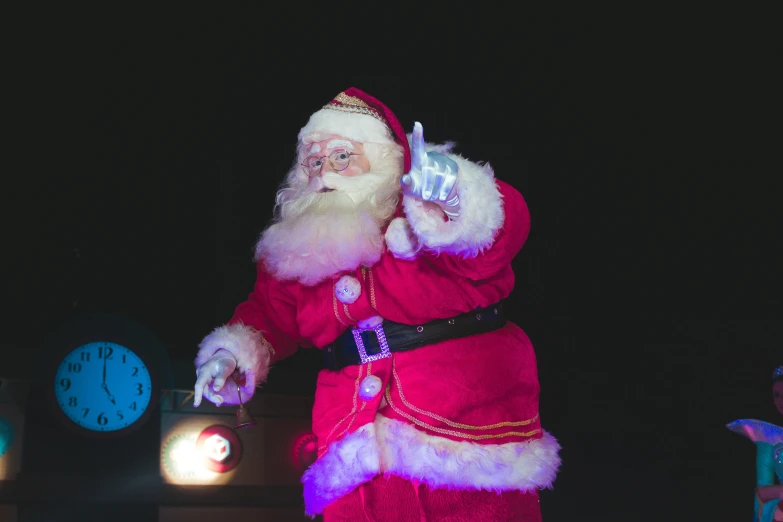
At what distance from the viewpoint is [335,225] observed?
186 centimetres

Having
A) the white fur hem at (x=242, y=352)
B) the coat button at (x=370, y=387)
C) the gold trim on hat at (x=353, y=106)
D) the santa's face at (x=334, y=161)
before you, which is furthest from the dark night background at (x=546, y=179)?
the coat button at (x=370, y=387)

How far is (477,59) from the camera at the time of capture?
3.79 metres

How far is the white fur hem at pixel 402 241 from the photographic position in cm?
176

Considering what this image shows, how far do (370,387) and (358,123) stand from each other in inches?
27.8

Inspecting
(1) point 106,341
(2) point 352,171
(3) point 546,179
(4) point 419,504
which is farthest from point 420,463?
(1) point 106,341

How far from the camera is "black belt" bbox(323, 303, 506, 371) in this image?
5.95 feet

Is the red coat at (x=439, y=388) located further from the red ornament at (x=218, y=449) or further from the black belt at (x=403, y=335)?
the red ornament at (x=218, y=449)

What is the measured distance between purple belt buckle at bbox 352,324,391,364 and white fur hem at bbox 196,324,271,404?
0.26 metres

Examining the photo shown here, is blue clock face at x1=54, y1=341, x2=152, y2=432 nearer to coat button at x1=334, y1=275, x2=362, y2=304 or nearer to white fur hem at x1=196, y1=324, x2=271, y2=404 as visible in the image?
white fur hem at x1=196, y1=324, x2=271, y2=404

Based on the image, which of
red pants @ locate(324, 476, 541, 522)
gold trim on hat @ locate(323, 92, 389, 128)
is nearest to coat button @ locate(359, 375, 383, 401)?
red pants @ locate(324, 476, 541, 522)

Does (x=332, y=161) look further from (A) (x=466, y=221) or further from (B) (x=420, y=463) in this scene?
(B) (x=420, y=463)

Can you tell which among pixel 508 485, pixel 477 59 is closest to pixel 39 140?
pixel 477 59

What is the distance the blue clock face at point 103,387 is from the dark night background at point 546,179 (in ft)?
0.84

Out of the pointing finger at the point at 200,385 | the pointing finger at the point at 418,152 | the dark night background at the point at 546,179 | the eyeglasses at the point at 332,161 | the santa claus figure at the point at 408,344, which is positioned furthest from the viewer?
the dark night background at the point at 546,179
